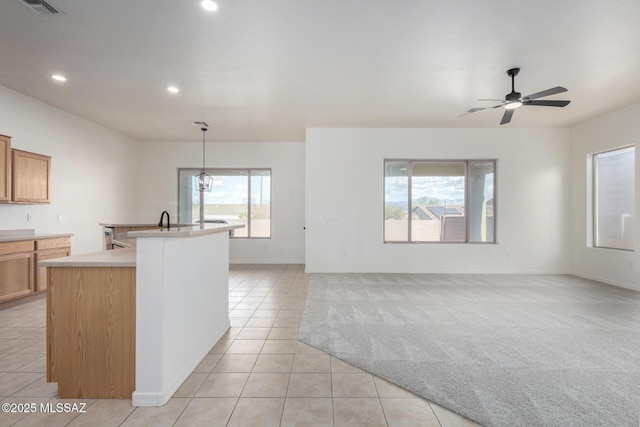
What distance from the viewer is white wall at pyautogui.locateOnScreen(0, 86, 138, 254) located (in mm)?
4625

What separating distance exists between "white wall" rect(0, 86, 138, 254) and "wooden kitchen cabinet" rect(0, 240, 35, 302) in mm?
675

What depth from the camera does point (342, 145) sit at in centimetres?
654

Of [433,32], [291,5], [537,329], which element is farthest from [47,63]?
[537,329]

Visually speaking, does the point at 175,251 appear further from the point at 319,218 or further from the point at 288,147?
the point at 288,147

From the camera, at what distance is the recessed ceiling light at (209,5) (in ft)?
8.54

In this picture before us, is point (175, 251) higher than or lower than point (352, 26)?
lower

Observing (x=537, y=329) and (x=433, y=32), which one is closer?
(x=433, y=32)

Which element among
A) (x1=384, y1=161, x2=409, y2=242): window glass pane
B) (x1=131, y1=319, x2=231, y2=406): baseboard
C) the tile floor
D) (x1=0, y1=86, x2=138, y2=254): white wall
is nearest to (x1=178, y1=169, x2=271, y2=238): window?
(x1=0, y1=86, x2=138, y2=254): white wall

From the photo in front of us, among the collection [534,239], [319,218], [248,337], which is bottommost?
[248,337]

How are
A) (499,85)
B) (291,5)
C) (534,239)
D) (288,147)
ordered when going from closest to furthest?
(291,5), (499,85), (534,239), (288,147)

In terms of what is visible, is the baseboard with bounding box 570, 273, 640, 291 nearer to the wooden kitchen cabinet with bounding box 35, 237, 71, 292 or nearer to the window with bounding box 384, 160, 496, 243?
the window with bounding box 384, 160, 496, 243

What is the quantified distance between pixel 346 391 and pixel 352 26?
318 centimetres

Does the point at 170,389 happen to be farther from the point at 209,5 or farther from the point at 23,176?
the point at 23,176

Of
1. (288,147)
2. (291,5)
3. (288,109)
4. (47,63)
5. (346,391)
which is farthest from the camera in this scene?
(288,147)
